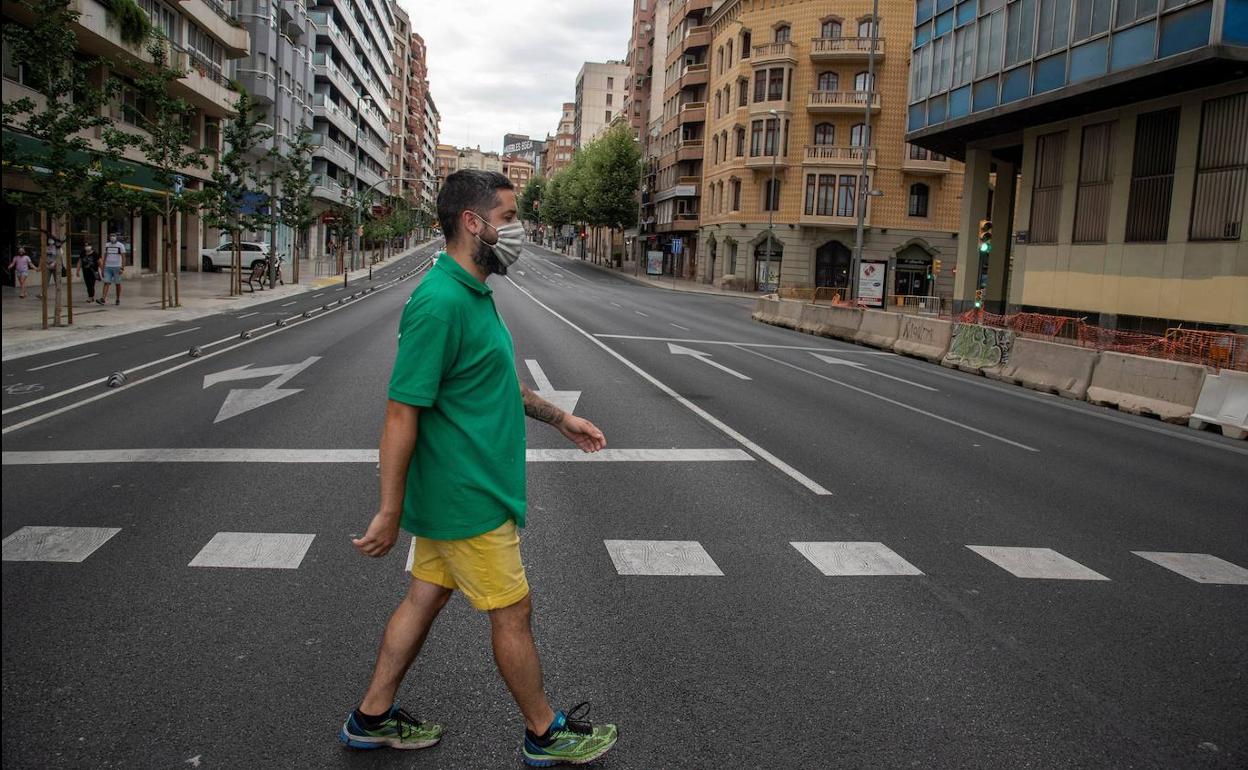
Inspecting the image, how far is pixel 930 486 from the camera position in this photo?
26.6ft


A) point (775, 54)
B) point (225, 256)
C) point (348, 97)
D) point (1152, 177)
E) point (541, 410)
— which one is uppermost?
point (775, 54)

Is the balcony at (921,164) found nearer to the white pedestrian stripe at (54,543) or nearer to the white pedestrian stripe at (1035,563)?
the white pedestrian stripe at (1035,563)

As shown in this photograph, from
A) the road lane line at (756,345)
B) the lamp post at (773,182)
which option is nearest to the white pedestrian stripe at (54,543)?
the road lane line at (756,345)

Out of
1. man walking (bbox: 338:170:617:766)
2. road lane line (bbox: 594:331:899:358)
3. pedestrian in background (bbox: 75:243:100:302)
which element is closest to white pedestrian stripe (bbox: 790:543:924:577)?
man walking (bbox: 338:170:617:766)

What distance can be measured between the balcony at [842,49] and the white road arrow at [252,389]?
1865 inches

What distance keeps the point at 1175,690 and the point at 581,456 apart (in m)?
5.41

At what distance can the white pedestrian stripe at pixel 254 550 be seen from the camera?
538 cm

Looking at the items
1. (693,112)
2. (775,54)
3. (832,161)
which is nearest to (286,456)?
(832,161)

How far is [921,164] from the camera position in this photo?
2178 inches

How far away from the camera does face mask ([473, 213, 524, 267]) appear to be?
3387mm

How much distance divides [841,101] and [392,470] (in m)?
56.6

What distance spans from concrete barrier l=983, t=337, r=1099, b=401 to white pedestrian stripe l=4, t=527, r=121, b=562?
14.3m

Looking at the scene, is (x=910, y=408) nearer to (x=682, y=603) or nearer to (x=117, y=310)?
(x=682, y=603)

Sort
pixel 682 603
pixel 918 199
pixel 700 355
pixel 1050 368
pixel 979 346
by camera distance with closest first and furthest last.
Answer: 1. pixel 682 603
2. pixel 1050 368
3. pixel 700 355
4. pixel 979 346
5. pixel 918 199
